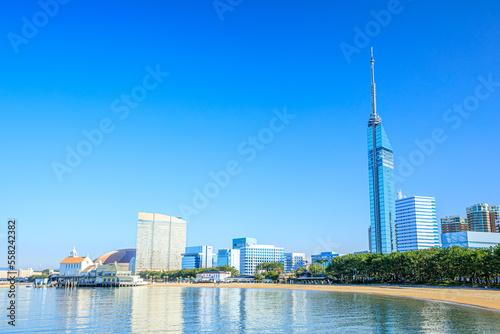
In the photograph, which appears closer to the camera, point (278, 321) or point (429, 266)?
point (278, 321)

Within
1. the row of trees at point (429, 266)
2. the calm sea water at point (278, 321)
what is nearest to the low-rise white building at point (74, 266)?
the row of trees at point (429, 266)

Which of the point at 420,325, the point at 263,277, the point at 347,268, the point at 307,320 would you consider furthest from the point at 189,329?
the point at 263,277

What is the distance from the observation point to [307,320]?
4862 cm

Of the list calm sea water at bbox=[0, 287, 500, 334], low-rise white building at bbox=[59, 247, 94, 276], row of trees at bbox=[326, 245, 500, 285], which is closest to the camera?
calm sea water at bbox=[0, 287, 500, 334]

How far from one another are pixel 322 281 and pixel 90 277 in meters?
107

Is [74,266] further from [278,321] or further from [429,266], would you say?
[278,321]

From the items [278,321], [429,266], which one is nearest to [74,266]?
[429,266]

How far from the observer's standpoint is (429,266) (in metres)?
100

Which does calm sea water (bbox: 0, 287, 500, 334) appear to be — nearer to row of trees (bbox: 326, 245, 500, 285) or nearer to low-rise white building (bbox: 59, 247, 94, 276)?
row of trees (bbox: 326, 245, 500, 285)

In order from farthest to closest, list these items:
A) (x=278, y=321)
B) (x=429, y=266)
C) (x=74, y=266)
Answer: (x=74, y=266) < (x=429, y=266) < (x=278, y=321)

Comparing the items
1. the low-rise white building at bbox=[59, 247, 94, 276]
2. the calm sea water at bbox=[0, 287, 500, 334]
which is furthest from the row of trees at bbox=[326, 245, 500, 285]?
the low-rise white building at bbox=[59, 247, 94, 276]

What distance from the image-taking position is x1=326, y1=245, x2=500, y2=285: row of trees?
84.7 metres

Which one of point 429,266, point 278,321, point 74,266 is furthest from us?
point 74,266

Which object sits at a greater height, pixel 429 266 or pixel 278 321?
pixel 429 266
